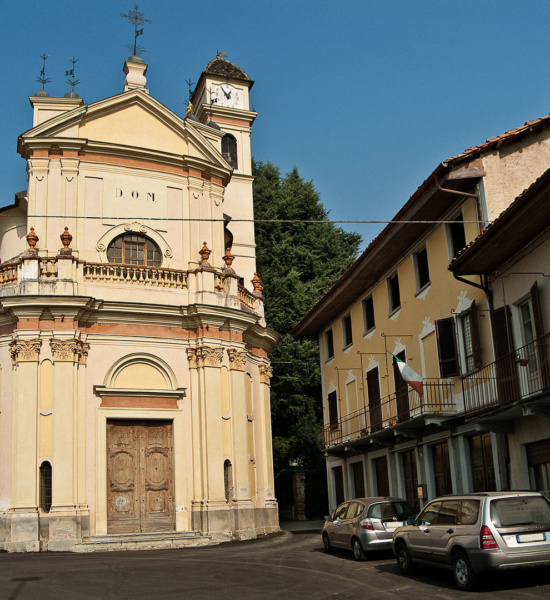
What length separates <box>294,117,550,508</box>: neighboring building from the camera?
1858cm

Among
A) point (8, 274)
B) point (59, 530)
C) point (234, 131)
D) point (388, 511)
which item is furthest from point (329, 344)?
point (388, 511)

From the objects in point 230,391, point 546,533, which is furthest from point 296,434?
point 546,533

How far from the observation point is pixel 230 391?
84.0 ft

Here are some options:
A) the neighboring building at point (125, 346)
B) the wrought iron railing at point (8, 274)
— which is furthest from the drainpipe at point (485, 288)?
the wrought iron railing at point (8, 274)

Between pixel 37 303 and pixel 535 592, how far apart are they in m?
16.8

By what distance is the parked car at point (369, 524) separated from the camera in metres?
16.9

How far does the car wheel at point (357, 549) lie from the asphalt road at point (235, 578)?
0.63 ft

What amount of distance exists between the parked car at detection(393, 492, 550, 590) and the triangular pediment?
18.1 m

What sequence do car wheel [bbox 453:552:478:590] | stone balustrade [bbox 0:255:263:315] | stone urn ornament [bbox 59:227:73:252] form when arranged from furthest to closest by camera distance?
stone urn ornament [bbox 59:227:73:252] < stone balustrade [bbox 0:255:263:315] < car wheel [bbox 453:552:478:590]

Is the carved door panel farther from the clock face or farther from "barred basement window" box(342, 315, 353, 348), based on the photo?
the clock face

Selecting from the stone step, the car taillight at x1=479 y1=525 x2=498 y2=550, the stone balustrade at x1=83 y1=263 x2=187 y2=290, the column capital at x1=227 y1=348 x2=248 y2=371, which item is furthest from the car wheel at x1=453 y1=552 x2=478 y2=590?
the stone balustrade at x1=83 y1=263 x2=187 y2=290

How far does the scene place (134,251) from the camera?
26.4m

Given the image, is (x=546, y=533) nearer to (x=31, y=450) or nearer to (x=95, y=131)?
(x=31, y=450)

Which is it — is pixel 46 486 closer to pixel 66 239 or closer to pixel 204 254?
pixel 66 239
